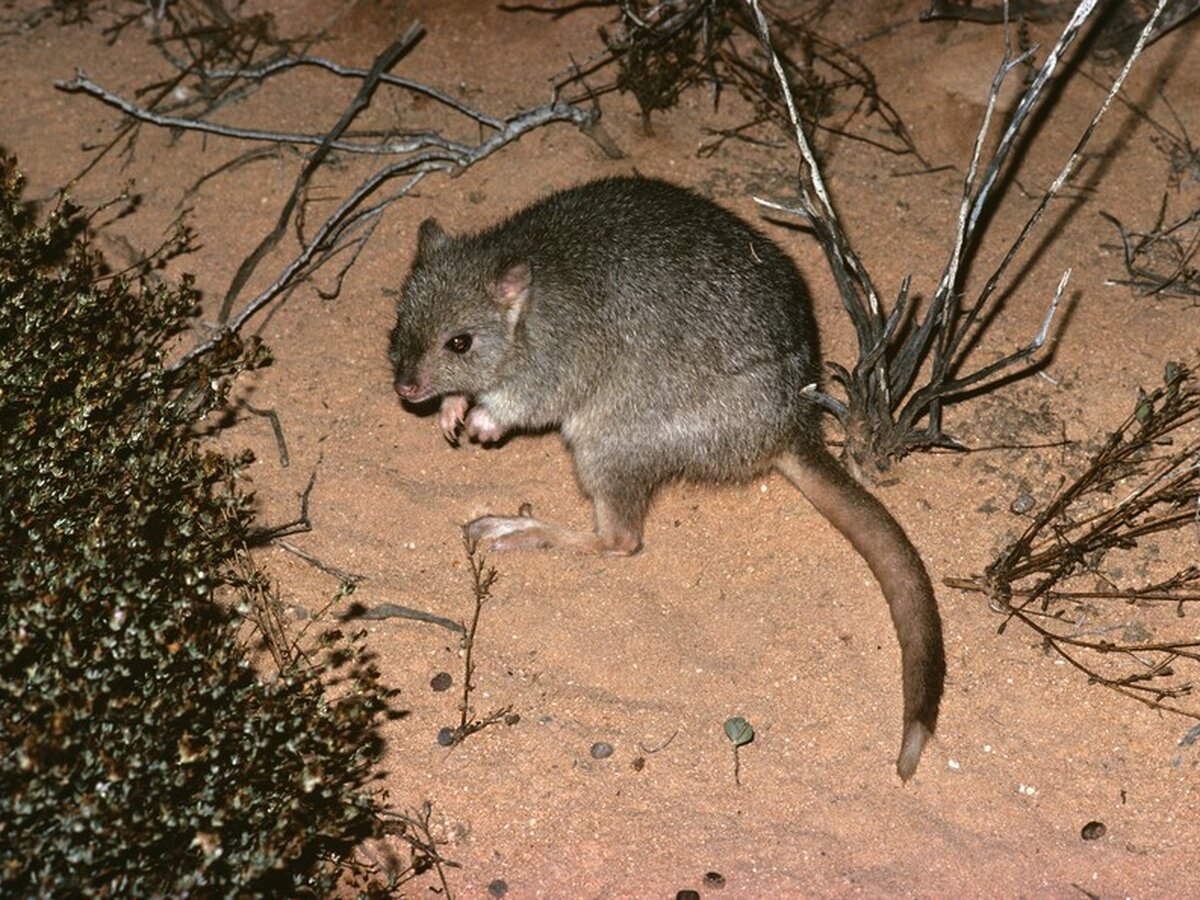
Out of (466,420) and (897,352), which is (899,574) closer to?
(897,352)

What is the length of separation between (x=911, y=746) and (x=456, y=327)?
234 centimetres

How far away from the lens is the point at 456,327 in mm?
4906

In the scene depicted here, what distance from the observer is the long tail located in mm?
4051

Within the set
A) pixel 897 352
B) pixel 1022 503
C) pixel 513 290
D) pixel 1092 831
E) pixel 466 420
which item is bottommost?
pixel 1092 831

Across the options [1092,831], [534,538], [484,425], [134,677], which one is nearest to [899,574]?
[1092,831]

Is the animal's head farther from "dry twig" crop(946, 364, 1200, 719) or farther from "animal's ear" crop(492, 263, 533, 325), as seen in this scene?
"dry twig" crop(946, 364, 1200, 719)

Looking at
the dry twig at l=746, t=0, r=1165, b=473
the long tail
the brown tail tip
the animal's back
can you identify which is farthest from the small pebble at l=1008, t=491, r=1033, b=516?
the brown tail tip

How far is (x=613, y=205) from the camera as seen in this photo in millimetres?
5098

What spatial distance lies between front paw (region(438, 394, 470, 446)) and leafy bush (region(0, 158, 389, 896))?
89 centimetres

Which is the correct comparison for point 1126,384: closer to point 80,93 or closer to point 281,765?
point 281,765

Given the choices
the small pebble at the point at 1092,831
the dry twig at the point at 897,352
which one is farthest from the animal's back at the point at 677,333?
the small pebble at the point at 1092,831

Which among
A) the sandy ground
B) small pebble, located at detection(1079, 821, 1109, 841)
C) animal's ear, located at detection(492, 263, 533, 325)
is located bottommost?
small pebble, located at detection(1079, 821, 1109, 841)

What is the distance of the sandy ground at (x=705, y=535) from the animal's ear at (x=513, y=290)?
2.37ft

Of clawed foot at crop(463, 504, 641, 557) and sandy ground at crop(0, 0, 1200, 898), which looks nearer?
sandy ground at crop(0, 0, 1200, 898)
